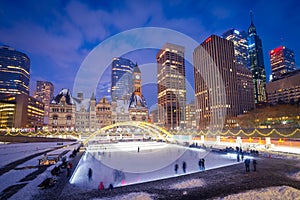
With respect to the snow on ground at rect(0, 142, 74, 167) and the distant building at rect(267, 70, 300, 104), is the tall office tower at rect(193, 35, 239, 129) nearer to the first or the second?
the distant building at rect(267, 70, 300, 104)

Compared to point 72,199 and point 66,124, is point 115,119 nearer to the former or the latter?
point 66,124

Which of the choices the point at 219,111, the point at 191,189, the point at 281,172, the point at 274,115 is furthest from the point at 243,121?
the point at 191,189

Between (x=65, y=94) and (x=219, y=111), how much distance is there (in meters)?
103

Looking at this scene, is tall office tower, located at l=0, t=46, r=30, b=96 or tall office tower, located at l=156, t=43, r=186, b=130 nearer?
tall office tower, located at l=156, t=43, r=186, b=130

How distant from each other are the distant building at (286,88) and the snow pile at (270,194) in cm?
13847

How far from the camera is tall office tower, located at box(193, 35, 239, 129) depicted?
134 meters

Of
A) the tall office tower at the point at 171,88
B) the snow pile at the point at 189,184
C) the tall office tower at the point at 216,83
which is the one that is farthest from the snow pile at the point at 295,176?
the tall office tower at the point at 171,88

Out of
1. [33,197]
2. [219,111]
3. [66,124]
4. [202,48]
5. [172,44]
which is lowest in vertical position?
[33,197]

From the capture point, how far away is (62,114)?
84.2 meters

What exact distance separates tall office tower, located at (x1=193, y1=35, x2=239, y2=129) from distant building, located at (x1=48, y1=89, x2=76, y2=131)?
9320 cm

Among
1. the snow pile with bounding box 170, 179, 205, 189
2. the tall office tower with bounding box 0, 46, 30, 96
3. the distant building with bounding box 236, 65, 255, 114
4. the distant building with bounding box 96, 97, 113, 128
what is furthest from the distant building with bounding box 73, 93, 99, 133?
the tall office tower with bounding box 0, 46, 30, 96

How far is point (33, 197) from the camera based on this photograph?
1191 cm

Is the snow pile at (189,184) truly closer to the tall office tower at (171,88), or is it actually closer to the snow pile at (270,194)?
Answer: the snow pile at (270,194)

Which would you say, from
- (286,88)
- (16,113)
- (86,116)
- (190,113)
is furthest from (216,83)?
(16,113)
